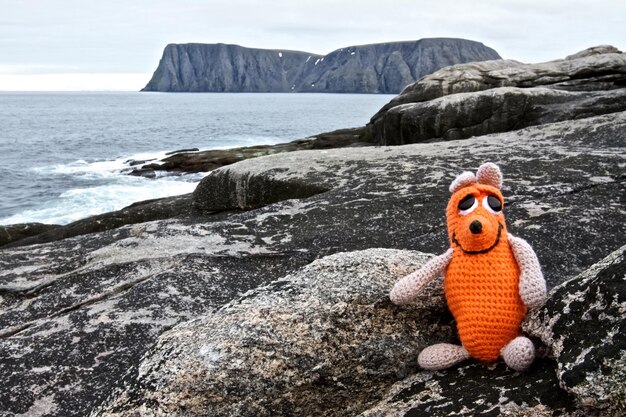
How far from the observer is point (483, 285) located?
13.6 feet

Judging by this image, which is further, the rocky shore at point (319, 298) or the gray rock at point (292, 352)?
the gray rock at point (292, 352)

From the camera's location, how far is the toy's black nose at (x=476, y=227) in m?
4.15

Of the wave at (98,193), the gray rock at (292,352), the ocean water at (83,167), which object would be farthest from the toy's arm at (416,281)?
the ocean water at (83,167)

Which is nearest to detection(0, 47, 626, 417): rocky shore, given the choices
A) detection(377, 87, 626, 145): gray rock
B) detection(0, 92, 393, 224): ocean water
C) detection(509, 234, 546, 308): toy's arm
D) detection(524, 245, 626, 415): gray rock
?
detection(524, 245, 626, 415): gray rock

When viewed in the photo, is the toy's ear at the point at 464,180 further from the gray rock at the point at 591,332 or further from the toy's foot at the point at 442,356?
the toy's foot at the point at 442,356

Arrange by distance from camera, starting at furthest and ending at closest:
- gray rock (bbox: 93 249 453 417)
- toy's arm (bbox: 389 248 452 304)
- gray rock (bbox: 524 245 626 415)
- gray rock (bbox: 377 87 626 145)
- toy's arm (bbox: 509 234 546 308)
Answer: gray rock (bbox: 377 87 626 145)
toy's arm (bbox: 389 248 452 304)
gray rock (bbox: 93 249 453 417)
toy's arm (bbox: 509 234 546 308)
gray rock (bbox: 524 245 626 415)

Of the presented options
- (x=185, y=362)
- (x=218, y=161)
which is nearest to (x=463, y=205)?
(x=185, y=362)

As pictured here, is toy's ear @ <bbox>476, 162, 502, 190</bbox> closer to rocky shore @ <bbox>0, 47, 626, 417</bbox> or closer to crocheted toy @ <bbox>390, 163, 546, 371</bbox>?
crocheted toy @ <bbox>390, 163, 546, 371</bbox>

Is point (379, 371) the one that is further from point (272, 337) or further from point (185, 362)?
point (185, 362)

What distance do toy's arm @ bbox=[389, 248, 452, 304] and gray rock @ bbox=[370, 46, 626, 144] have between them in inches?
575

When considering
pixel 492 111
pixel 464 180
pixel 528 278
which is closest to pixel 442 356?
pixel 528 278

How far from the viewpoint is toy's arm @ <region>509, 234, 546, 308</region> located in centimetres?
393

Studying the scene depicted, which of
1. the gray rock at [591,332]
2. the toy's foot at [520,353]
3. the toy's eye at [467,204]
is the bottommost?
the toy's foot at [520,353]

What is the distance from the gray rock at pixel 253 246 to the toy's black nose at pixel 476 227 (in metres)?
2.59
